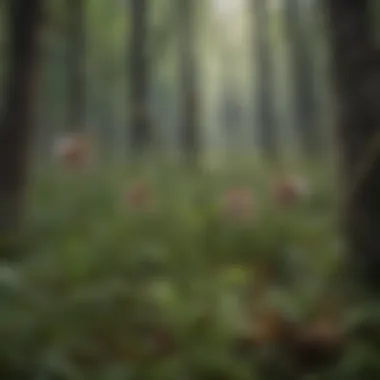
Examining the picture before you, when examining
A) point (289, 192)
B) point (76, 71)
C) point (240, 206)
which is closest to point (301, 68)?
point (76, 71)

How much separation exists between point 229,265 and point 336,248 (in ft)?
2.60

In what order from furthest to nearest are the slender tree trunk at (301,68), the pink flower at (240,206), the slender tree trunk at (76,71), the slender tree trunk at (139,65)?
the slender tree trunk at (301,68) < the slender tree trunk at (139,65) < the slender tree trunk at (76,71) < the pink flower at (240,206)

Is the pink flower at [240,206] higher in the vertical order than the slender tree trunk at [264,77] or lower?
lower

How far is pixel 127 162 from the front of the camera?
7773 millimetres

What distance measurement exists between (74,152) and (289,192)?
167 centimetres

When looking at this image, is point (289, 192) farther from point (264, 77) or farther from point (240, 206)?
point (264, 77)

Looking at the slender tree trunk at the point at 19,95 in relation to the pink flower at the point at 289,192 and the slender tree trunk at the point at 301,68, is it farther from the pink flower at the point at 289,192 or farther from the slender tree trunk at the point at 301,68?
the slender tree trunk at the point at 301,68

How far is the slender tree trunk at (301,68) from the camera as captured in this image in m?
11.6

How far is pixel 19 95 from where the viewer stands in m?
5.36

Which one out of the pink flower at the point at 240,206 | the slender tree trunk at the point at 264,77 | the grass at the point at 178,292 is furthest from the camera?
the slender tree trunk at the point at 264,77

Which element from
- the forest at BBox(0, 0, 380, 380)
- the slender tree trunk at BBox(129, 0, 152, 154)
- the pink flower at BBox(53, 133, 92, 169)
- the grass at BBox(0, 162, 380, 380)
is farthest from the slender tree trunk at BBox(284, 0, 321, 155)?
the grass at BBox(0, 162, 380, 380)

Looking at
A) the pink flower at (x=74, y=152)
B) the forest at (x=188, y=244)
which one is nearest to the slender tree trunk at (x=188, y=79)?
the forest at (x=188, y=244)

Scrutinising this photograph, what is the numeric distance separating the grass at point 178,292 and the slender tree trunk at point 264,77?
6.29m

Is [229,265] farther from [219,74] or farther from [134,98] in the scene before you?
[219,74]
